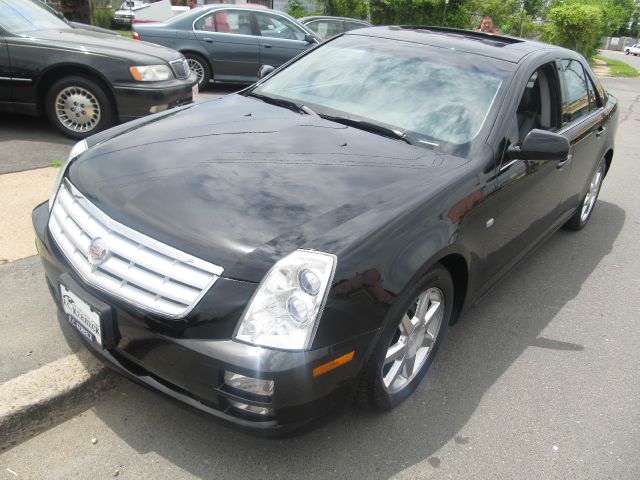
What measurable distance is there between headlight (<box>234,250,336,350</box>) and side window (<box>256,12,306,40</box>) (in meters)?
8.66

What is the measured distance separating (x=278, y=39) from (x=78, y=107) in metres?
4.68

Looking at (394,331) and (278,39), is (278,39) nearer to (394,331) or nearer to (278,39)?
(278,39)

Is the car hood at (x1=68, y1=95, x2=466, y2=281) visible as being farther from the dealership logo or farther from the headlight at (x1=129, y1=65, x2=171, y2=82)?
the headlight at (x1=129, y1=65, x2=171, y2=82)

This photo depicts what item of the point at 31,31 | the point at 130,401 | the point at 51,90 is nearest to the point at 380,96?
the point at 130,401

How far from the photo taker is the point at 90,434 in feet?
8.03

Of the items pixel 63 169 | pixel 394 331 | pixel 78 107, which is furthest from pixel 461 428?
pixel 78 107

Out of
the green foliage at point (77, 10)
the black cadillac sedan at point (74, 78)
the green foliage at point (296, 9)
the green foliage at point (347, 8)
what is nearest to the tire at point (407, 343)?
the black cadillac sedan at point (74, 78)

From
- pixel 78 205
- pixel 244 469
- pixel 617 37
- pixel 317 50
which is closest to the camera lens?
pixel 244 469

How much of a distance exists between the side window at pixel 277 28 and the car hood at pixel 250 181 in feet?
23.6

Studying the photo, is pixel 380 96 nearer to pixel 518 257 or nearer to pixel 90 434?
pixel 518 257

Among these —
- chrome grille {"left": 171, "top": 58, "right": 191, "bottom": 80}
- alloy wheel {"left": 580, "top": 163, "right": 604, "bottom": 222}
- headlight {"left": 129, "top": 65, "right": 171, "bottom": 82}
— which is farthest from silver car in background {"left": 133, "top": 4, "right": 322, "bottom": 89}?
alloy wheel {"left": 580, "top": 163, "right": 604, "bottom": 222}

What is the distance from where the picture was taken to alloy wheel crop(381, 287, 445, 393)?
101 inches

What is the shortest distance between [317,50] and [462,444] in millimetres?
2755

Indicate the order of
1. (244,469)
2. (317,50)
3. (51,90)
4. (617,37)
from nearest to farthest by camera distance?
(244,469) < (317,50) < (51,90) < (617,37)
